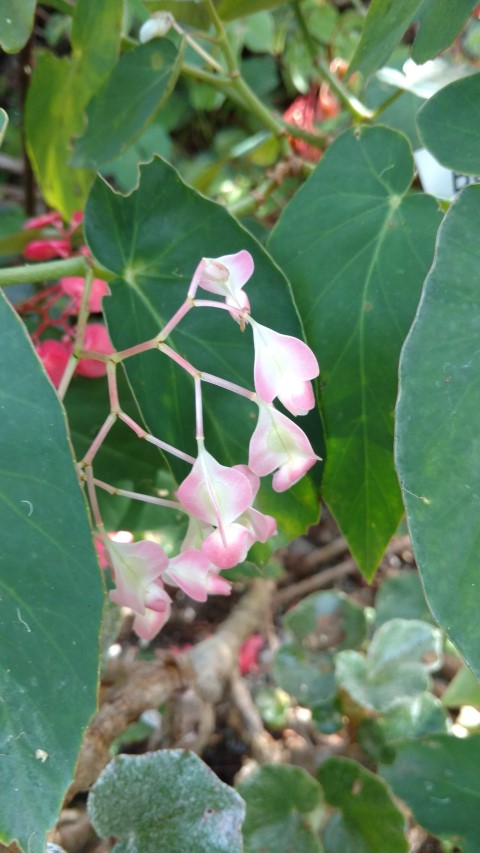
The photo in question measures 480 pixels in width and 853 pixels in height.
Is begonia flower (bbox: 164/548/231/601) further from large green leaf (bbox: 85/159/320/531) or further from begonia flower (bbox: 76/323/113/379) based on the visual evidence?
begonia flower (bbox: 76/323/113/379)

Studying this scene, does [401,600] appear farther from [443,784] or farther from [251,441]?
[251,441]

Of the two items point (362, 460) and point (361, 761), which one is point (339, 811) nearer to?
point (361, 761)

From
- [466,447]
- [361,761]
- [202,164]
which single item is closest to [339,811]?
[361,761]

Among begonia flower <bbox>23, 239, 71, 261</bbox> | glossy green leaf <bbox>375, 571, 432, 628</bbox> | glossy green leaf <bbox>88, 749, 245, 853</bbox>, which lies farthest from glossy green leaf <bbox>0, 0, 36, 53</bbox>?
glossy green leaf <bbox>375, 571, 432, 628</bbox>

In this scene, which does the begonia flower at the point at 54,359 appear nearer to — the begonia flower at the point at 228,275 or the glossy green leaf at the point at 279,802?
the begonia flower at the point at 228,275

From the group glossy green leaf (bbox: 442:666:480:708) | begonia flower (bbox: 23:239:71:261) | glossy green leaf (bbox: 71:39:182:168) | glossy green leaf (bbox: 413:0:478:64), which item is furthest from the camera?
glossy green leaf (bbox: 442:666:480:708)

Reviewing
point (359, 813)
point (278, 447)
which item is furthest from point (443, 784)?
point (278, 447)

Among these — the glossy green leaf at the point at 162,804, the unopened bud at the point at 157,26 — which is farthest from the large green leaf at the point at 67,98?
the glossy green leaf at the point at 162,804
